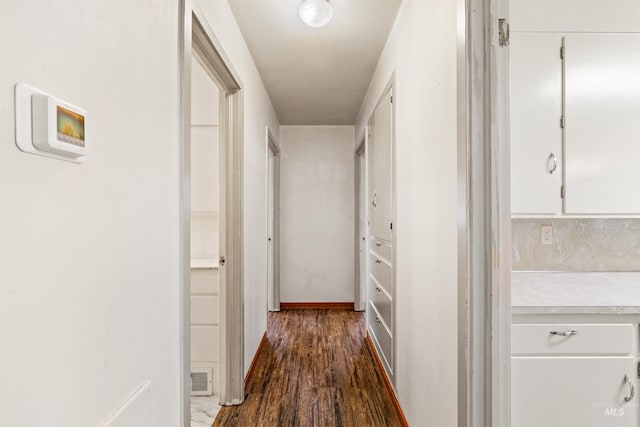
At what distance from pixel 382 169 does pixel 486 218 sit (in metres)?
1.75

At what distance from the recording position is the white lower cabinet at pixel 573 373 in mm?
1391

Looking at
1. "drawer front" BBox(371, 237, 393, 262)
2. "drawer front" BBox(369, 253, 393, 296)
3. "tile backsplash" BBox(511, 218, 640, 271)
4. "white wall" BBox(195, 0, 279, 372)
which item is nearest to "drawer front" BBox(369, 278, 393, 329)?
"drawer front" BBox(369, 253, 393, 296)

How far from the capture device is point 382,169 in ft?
9.51

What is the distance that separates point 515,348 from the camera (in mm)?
1400

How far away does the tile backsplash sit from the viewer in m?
2.13

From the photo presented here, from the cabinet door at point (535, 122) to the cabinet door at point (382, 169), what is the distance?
0.92 meters

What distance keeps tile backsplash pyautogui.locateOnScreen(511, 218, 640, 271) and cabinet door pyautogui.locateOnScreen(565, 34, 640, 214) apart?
0.36 meters

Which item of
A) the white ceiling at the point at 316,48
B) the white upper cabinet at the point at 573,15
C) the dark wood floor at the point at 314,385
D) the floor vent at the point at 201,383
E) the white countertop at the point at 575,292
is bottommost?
the dark wood floor at the point at 314,385

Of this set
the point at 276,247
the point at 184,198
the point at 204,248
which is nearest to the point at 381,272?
the point at 204,248
